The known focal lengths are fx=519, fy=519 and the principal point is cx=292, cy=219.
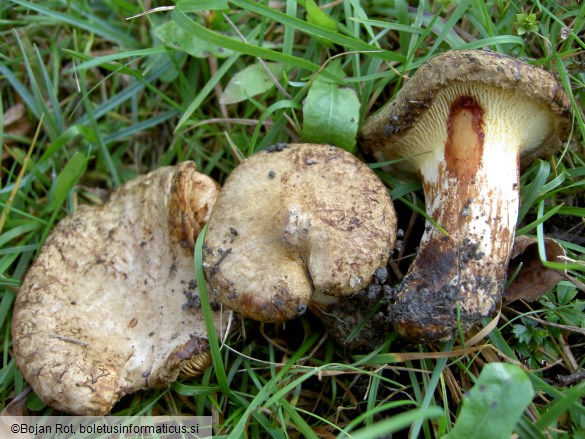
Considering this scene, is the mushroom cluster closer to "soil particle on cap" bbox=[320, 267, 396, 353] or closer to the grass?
"soil particle on cap" bbox=[320, 267, 396, 353]

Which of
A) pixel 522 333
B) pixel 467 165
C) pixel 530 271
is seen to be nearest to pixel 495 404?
pixel 522 333

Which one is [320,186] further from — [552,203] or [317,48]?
[552,203]

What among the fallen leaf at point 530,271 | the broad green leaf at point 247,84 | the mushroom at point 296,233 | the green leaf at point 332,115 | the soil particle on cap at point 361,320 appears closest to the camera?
the mushroom at point 296,233

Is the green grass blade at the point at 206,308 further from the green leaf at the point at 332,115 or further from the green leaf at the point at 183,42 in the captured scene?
the green leaf at the point at 183,42

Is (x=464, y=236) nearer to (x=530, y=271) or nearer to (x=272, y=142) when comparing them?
(x=530, y=271)

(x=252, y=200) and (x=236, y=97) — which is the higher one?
(x=236, y=97)

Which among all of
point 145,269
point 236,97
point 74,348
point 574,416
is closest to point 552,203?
point 574,416

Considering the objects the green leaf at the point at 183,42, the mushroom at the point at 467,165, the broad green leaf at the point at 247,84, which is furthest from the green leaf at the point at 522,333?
the green leaf at the point at 183,42
